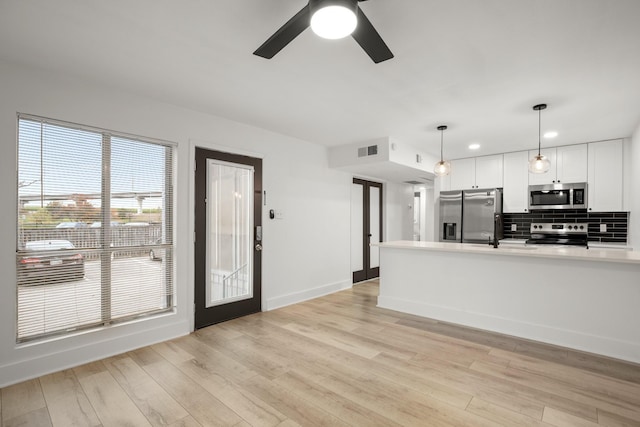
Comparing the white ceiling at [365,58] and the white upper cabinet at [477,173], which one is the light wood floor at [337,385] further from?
the white upper cabinet at [477,173]

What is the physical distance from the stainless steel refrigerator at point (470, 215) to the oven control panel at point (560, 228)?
59 centimetres

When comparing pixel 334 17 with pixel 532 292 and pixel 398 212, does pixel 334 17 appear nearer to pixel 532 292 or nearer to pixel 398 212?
pixel 532 292

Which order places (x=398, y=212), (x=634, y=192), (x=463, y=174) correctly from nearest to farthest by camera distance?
(x=634, y=192) → (x=463, y=174) → (x=398, y=212)

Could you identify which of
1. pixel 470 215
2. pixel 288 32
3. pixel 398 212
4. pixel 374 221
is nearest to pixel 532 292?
pixel 470 215

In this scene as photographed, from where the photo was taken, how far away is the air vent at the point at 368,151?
4.84 meters

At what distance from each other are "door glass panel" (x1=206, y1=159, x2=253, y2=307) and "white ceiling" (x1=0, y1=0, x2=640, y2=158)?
0.77 metres

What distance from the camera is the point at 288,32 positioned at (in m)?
1.73

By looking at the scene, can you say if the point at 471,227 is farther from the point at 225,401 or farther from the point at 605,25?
the point at 225,401

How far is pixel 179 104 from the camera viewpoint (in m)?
3.43

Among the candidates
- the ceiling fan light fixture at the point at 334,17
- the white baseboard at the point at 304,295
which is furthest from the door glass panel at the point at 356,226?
the ceiling fan light fixture at the point at 334,17

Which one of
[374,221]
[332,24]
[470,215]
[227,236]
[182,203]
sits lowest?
[227,236]

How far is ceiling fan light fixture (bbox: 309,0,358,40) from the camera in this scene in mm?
1466

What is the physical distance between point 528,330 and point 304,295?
302 cm

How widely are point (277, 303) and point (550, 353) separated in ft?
10.8
